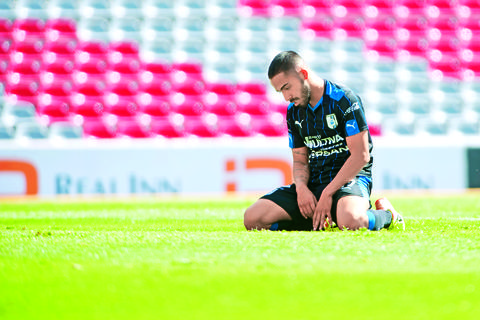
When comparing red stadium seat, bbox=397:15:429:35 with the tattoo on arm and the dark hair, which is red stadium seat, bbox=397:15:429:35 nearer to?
the tattoo on arm

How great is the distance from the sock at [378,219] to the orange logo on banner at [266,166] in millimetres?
4966

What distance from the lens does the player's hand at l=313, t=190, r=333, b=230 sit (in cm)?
334

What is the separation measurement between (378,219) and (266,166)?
17.0 feet

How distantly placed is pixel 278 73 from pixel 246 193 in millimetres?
5345

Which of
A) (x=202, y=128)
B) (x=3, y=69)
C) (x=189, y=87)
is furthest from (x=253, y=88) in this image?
(x=3, y=69)

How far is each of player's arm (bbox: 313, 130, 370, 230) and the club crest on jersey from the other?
129mm

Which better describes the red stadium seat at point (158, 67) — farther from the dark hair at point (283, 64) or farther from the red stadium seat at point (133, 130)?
the dark hair at point (283, 64)

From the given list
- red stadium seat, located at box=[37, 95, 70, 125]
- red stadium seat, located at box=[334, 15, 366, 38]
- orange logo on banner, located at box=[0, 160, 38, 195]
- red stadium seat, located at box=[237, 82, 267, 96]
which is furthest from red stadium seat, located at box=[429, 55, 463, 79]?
orange logo on banner, located at box=[0, 160, 38, 195]

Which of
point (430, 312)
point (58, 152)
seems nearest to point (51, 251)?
point (430, 312)

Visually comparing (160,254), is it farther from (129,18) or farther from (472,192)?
(129,18)

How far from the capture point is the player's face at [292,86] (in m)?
3.21

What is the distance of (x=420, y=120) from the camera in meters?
10.6

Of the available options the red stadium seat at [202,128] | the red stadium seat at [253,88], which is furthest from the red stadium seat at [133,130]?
the red stadium seat at [253,88]

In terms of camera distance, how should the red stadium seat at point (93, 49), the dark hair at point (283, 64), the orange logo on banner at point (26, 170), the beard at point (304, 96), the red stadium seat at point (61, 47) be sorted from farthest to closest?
the red stadium seat at point (93, 49), the red stadium seat at point (61, 47), the orange logo on banner at point (26, 170), the beard at point (304, 96), the dark hair at point (283, 64)
